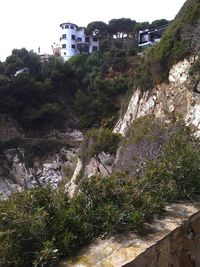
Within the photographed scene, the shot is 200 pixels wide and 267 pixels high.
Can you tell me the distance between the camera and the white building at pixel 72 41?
2285 inches

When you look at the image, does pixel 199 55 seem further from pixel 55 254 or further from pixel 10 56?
pixel 10 56

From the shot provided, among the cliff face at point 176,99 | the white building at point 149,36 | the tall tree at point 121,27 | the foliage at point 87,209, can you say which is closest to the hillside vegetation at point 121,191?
the foliage at point 87,209

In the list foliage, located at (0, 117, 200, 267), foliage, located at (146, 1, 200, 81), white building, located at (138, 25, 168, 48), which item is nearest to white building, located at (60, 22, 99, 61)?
white building, located at (138, 25, 168, 48)

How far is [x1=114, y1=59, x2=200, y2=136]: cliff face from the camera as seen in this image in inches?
605

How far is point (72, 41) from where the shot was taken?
5866cm

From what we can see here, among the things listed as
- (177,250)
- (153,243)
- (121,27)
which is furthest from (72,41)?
(153,243)

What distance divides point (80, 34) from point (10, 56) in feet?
59.8

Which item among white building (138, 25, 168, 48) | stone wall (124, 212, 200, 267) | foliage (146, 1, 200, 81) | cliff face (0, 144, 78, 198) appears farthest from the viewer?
white building (138, 25, 168, 48)

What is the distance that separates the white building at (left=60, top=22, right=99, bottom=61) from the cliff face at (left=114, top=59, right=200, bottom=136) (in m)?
38.5

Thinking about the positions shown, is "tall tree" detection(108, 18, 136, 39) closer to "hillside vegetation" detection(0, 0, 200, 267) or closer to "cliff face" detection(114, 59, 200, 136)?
"hillside vegetation" detection(0, 0, 200, 267)

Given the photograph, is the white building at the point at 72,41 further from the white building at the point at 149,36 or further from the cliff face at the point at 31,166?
the cliff face at the point at 31,166

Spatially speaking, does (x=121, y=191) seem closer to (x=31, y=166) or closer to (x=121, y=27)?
(x=31, y=166)

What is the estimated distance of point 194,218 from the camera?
177 inches

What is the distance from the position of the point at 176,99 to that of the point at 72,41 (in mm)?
44130
